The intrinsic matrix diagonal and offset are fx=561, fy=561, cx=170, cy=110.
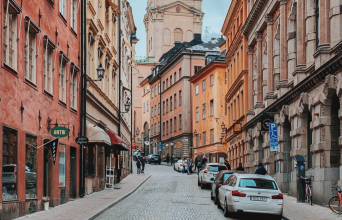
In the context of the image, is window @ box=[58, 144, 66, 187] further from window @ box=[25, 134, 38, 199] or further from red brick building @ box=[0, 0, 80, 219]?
window @ box=[25, 134, 38, 199]

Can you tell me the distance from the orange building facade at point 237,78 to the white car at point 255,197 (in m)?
25.6

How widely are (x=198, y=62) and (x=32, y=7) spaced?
64.5 m

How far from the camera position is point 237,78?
47.9m

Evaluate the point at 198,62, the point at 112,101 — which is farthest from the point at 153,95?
the point at 112,101

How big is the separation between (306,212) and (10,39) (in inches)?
444

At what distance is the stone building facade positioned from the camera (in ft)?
71.1

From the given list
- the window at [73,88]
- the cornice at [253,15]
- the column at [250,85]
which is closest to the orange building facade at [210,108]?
the column at [250,85]

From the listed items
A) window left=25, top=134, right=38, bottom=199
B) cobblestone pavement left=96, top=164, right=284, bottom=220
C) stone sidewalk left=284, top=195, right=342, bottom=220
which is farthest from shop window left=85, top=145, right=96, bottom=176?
stone sidewalk left=284, top=195, right=342, bottom=220

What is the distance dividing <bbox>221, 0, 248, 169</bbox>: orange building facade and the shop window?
16410mm

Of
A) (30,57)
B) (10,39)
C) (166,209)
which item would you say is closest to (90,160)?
(166,209)

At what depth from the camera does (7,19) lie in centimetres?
1559

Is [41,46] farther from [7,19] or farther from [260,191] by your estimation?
[260,191]

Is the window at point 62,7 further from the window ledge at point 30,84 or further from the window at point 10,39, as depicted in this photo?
the window at point 10,39

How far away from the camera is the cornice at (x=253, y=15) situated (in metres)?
36.5
